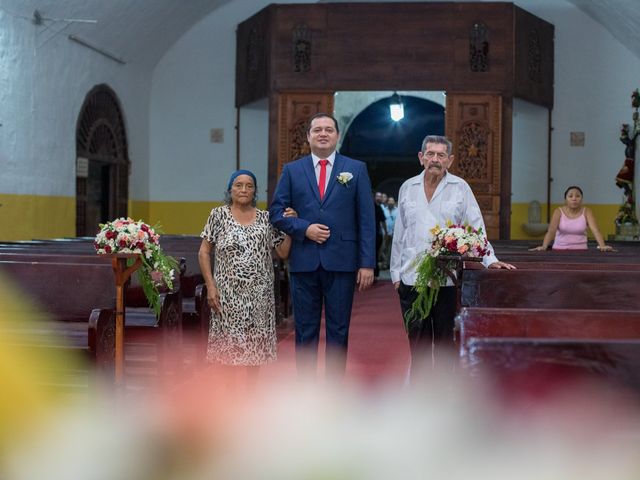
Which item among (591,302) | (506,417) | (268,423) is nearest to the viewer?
(506,417)

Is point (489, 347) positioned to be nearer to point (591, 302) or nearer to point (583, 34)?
point (591, 302)

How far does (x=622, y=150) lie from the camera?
546 inches

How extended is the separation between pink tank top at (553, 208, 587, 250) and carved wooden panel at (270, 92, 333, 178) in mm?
5581

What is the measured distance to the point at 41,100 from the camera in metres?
10.6

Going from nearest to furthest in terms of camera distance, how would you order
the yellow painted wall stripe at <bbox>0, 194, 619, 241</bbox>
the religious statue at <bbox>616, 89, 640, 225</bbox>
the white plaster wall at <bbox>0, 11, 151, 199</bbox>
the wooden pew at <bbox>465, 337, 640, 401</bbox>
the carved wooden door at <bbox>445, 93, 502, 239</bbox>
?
the wooden pew at <bbox>465, 337, 640, 401</bbox> < the white plaster wall at <bbox>0, 11, 151, 199</bbox> < the yellow painted wall stripe at <bbox>0, 194, 619, 241</bbox> < the carved wooden door at <bbox>445, 93, 502, 239</bbox> < the religious statue at <bbox>616, 89, 640, 225</bbox>

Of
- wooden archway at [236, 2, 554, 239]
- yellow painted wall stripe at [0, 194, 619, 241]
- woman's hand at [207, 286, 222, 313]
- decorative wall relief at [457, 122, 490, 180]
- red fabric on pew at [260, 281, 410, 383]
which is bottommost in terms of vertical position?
red fabric on pew at [260, 281, 410, 383]

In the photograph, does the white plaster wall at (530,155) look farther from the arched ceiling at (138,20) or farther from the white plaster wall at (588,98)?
the arched ceiling at (138,20)

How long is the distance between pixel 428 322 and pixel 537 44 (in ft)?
32.1

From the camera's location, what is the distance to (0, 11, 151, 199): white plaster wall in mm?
9734

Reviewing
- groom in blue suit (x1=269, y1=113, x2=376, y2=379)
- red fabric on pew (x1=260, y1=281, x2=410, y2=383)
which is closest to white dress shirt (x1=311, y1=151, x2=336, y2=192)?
groom in blue suit (x1=269, y1=113, x2=376, y2=379)

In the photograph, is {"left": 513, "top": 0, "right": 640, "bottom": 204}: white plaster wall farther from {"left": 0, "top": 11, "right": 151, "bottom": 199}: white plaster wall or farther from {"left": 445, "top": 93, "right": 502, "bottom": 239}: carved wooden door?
{"left": 0, "top": 11, "right": 151, "bottom": 199}: white plaster wall

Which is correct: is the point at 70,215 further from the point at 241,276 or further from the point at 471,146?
the point at 241,276

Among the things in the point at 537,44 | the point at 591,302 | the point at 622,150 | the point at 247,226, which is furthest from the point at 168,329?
the point at 622,150

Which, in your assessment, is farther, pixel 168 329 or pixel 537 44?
pixel 537 44
